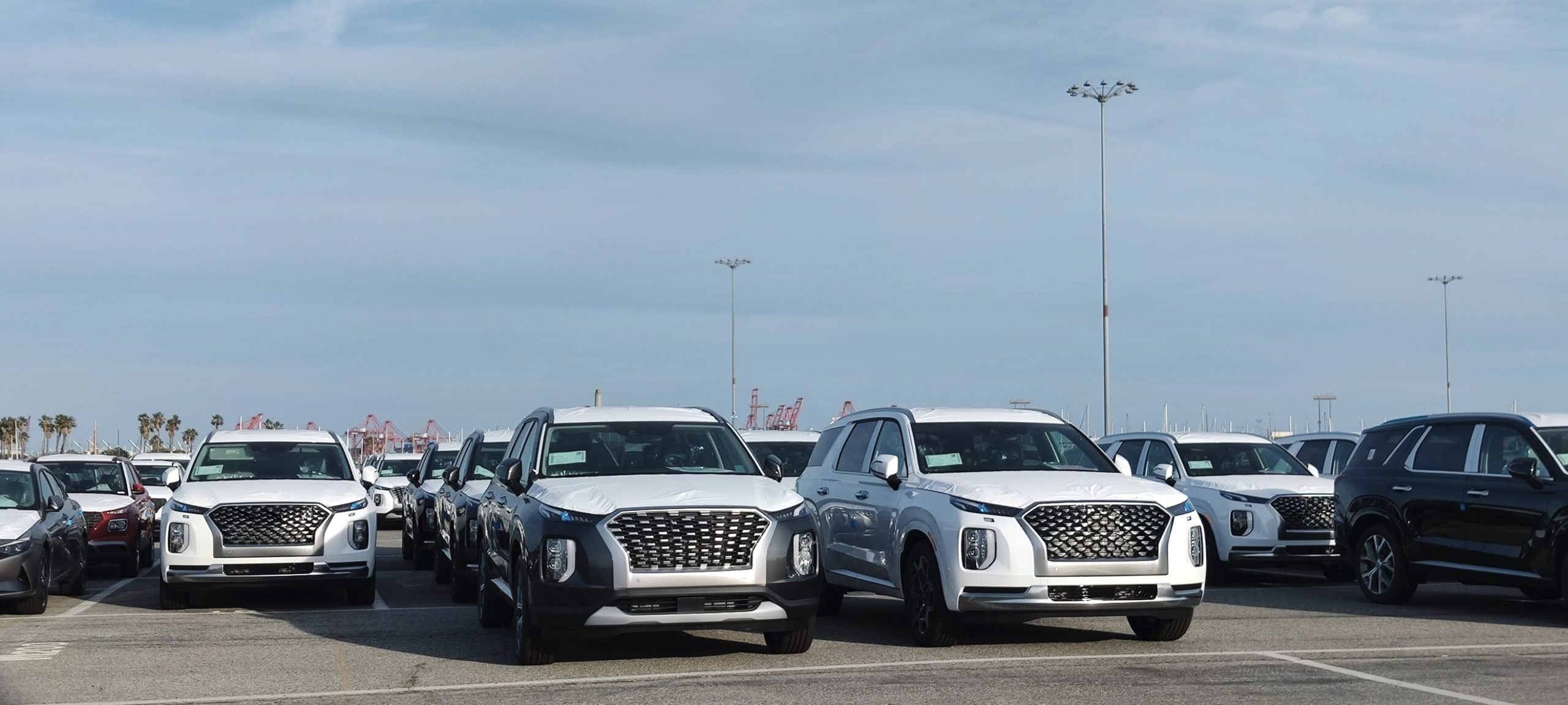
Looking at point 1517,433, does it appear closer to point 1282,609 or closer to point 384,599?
point 1282,609

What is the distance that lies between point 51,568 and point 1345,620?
12.1 m

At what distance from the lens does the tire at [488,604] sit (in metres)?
13.2

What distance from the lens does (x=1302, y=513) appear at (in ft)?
57.7

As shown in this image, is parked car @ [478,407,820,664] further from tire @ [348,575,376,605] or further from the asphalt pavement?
tire @ [348,575,376,605]

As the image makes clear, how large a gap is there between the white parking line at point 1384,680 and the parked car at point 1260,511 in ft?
18.7

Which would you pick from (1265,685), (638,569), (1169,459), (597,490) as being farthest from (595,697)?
(1169,459)

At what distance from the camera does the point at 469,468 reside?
57.8 feet

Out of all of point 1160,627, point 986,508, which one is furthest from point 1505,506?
point 986,508

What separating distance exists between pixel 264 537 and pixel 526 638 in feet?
17.6

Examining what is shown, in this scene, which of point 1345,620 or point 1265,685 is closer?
point 1265,685

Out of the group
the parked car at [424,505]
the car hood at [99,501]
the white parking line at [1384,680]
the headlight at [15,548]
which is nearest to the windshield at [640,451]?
the white parking line at [1384,680]

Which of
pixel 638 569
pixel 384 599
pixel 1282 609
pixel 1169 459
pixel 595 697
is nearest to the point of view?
pixel 595 697

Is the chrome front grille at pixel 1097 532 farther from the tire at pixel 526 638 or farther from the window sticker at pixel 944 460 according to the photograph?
the tire at pixel 526 638

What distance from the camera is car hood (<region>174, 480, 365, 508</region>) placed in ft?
50.8
